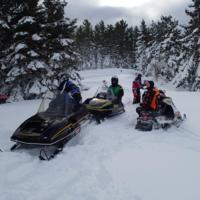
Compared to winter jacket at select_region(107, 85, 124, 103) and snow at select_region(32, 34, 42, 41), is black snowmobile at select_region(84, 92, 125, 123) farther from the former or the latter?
snow at select_region(32, 34, 42, 41)

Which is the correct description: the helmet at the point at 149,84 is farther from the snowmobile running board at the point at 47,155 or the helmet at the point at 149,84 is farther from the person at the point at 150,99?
the snowmobile running board at the point at 47,155

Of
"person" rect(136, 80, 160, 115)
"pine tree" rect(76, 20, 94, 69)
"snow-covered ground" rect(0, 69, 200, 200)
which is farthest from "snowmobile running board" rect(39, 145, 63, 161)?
"pine tree" rect(76, 20, 94, 69)

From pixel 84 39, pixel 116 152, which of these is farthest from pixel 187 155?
pixel 84 39

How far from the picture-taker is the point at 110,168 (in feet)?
16.5

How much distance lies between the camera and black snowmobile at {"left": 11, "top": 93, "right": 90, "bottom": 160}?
566 cm

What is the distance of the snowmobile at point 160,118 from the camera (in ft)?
25.5

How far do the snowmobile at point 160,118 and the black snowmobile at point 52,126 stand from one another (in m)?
1.71

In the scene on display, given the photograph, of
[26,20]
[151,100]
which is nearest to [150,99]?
[151,100]

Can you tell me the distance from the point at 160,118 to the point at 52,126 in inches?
140

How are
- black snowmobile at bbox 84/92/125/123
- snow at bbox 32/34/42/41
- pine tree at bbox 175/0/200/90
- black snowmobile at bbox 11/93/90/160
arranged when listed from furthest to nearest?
pine tree at bbox 175/0/200/90 → snow at bbox 32/34/42/41 → black snowmobile at bbox 84/92/125/123 → black snowmobile at bbox 11/93/90/160

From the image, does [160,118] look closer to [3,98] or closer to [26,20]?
[26,20]

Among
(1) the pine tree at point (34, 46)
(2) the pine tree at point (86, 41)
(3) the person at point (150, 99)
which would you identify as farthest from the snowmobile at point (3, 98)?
(2) the pine tree at point (86, 41)

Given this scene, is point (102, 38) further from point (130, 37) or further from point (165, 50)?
point (165, 50)

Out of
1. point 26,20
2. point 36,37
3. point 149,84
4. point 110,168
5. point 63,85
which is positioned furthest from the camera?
point 36,37
